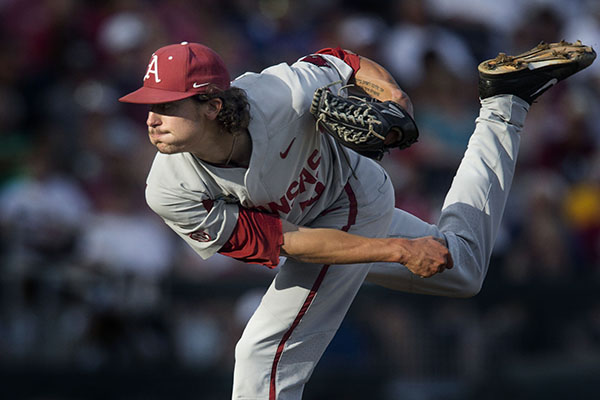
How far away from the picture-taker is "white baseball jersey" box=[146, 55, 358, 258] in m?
3.84

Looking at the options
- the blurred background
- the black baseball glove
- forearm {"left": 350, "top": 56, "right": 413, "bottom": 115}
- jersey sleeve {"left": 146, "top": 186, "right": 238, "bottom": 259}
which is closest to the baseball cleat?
forearm {"left": 350, "top": 56, "right": 413, "bottom": 115}

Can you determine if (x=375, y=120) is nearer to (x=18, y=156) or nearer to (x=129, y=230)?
(x=129, y=230)

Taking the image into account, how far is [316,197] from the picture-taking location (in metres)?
4.18

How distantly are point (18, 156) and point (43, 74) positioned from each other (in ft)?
2.62

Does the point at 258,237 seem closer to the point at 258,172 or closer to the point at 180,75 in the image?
the point at 258,172

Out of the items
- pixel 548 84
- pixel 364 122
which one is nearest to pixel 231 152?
pixel 364 122

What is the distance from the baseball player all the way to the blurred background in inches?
95.1

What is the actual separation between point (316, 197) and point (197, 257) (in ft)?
10.6

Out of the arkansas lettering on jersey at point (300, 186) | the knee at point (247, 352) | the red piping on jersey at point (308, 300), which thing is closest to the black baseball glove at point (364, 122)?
the arkansas lettering on jersey at point (300, 186)

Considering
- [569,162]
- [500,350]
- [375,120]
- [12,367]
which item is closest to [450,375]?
[500,350]

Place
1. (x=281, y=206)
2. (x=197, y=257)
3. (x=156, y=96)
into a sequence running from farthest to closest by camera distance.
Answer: (x=197, y=257), (x=281, y=206), (x=156, y=96)

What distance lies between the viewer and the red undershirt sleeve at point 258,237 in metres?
3.87

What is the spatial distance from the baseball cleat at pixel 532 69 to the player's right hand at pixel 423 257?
1.31m

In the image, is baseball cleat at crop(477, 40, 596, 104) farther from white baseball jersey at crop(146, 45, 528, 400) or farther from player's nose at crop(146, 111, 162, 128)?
player's nose at crop(146, 111, 162, 128)
